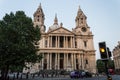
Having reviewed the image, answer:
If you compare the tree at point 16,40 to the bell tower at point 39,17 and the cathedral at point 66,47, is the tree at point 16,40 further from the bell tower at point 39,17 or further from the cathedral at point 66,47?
the bell tower at point 39,17

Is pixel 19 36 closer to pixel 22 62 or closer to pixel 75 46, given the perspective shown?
pixel 22 62

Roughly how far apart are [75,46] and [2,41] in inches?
1693

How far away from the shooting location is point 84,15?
233ft

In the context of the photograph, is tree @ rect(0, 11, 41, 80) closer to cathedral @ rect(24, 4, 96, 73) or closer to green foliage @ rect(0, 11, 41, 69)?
green foliage @ rect(0, 11, 41, 69)

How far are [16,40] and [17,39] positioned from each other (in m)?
0.32

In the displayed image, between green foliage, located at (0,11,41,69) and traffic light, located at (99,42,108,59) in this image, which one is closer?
traffic light, located at (99,42,108,59)

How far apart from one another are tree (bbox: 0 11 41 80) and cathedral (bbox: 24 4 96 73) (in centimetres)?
2719

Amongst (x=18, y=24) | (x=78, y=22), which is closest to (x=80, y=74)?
(x=18, y=24)

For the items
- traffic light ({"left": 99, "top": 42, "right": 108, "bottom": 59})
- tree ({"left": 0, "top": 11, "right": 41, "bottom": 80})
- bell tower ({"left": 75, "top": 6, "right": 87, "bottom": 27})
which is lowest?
Answer: traffic light ({"left": 99, "top": 42, "right": 108, "bottom": 59})

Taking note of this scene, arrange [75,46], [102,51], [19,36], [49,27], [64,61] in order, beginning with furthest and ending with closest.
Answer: [49,27]
[75,46]
[64,61]
[19,36]
[102,51]

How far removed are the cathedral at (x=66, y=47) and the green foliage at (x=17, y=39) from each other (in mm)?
27172

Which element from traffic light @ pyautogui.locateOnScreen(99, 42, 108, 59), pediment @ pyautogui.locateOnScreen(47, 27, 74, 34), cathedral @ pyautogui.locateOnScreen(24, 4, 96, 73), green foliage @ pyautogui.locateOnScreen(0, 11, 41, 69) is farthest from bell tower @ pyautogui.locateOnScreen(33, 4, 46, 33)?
traffic light @ pyautogui.locateOnScreen(99, 42, 108, 59)

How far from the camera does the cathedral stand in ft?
194

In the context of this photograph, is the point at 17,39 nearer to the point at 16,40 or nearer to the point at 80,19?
the point at 16,40
